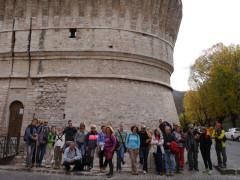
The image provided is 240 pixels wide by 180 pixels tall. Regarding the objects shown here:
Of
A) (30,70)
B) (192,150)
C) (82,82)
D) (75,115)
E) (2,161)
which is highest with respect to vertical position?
(30,70)

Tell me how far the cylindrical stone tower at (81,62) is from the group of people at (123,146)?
3.93m

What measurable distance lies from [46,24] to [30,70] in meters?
2.82

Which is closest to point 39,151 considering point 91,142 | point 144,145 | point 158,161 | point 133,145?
point 91,142

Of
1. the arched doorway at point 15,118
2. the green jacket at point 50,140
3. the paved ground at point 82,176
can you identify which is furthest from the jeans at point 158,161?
the arched doorway at point 15,118

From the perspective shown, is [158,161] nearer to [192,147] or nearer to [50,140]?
[192,147]

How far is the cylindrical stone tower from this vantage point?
10797 mm

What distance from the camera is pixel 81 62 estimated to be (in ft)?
37.4

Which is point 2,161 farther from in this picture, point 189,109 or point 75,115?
point 189,109

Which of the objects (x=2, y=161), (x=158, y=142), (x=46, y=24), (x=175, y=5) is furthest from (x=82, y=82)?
(x=175, y=5)

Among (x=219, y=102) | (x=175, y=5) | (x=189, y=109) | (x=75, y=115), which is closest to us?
(x=75, y=115)

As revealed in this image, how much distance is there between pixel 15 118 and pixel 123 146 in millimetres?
7599

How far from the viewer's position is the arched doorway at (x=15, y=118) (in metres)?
10.9

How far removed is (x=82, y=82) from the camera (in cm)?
1111

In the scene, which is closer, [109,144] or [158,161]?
[109,144]
